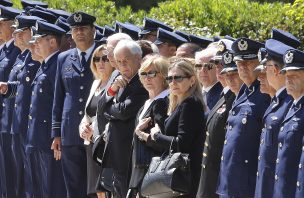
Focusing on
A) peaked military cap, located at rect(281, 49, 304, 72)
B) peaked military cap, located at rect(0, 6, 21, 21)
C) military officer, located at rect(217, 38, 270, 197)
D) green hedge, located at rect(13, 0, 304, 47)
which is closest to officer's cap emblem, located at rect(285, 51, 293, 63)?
peaked military cap, located at rect(281, 49, 304, 72)

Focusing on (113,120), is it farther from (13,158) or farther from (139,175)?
(13,158)

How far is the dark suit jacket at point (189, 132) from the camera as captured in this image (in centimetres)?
999

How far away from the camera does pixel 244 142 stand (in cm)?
950

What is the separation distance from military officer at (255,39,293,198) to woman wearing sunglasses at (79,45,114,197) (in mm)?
2726

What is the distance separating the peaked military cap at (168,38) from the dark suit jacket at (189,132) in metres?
1.82

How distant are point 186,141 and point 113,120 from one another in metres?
1.26

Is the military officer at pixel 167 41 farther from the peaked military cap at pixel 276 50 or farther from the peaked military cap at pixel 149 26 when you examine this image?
A: the peaked military cap at pixel 276 50

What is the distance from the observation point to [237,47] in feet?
31.8

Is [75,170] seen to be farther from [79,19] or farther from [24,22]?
[24,22]

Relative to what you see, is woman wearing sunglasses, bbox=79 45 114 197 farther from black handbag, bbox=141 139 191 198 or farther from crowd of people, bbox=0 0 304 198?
black handbag, bbox=141 139 191 198

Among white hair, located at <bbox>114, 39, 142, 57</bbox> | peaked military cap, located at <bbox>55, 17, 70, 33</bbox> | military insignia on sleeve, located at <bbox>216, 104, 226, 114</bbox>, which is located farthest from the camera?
peaked military cap, located at <bbox>55, 17, 70, 33</bbox>

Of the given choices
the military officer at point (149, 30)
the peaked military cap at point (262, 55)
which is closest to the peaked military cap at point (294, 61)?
the peaked military cap at point (262, 55)

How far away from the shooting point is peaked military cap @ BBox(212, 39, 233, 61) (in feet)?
33.5

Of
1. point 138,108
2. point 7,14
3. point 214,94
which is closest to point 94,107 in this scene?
point 138,108
